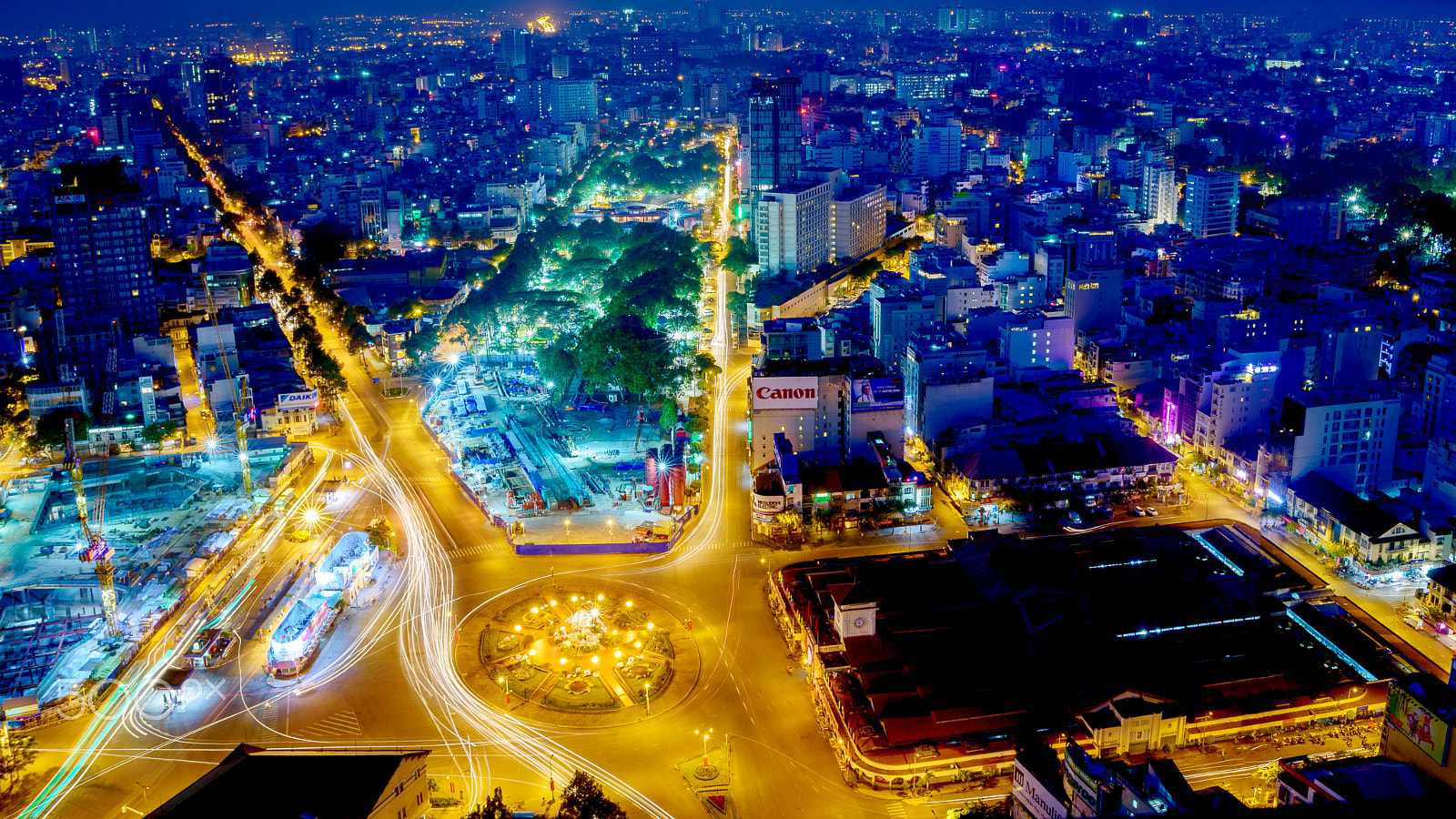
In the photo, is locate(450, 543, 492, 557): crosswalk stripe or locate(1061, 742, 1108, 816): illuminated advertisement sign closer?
locate(1061, 742, 1108, 816): illuminated advertisement sign

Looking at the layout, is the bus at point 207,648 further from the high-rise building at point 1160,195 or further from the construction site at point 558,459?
the high-rise building at point 1160,195

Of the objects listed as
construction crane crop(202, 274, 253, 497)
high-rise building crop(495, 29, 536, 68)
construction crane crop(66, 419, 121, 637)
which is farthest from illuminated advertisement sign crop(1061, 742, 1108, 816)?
high-rise building crop(495, 29, 536, 68)

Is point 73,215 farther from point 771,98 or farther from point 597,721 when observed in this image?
point 597,721

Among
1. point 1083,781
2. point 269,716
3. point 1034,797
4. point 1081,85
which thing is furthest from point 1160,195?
point 269,716

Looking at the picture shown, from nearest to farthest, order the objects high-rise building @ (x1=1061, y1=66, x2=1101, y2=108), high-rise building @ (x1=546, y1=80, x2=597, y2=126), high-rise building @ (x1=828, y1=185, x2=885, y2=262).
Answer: high-rise building @ (x1=828, y1=185, x2=885, y2=262) < high-rise building @ (x1=1061, y1=66, x2=1101, y2=108) < high-rise building @ (x1=546, y1=80, x2=597, y2=126)

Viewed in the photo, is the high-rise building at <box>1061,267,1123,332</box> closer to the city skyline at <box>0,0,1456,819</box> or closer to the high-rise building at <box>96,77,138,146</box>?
the city skyline at <box>0,0,1456,819</box>

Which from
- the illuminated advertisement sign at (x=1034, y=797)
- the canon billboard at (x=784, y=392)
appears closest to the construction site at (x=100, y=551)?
the canon billboard at (x=784, y=392)

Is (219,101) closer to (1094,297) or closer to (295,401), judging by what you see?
(295,401)
